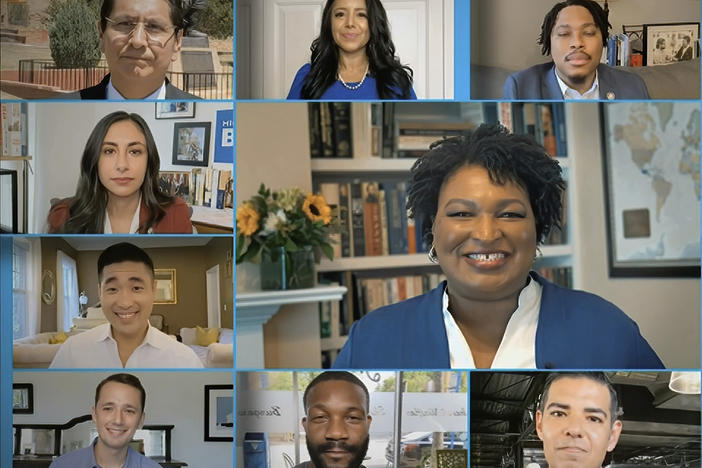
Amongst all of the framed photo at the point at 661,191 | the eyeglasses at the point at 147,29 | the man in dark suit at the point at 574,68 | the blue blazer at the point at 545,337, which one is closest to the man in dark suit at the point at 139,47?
the eyeglasses at the point at 147,29

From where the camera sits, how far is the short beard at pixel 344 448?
10.4 feet

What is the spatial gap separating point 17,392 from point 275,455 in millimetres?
940

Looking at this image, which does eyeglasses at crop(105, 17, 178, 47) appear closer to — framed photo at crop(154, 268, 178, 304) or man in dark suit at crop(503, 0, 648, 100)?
framed photo at crop(154, 268, 178, 304)

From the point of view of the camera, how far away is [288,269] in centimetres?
312

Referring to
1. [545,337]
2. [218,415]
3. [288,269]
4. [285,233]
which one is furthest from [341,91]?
[218,415]

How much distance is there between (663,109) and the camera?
3.12m

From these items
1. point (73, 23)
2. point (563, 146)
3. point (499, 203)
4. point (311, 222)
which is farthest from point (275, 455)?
point (73, 23)

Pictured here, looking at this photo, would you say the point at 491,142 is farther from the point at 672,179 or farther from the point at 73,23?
the point at 73,23

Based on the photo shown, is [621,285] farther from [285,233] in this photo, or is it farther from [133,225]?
[133,225]

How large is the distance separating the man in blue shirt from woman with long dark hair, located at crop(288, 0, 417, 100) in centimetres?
118

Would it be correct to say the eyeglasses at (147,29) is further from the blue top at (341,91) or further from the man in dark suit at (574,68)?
the man in dark suit at (574,68)

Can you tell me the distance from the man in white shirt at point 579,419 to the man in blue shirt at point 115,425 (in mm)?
1399

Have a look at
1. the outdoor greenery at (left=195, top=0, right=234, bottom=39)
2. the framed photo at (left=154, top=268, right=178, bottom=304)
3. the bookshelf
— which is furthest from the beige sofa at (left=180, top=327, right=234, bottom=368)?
the outdoor greenery at (left=195, top=0, right=234, bottom=39)

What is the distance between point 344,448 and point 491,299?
73 centimetres
